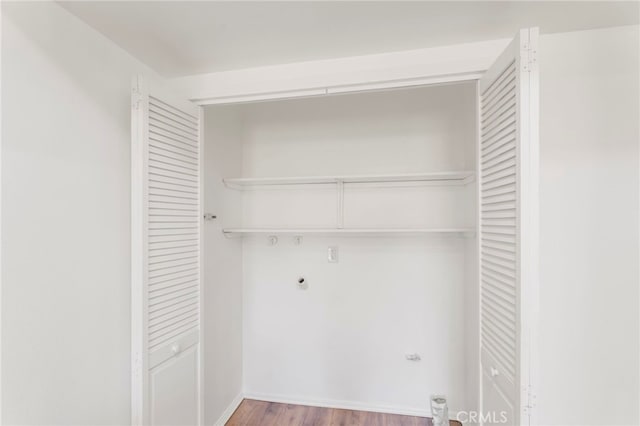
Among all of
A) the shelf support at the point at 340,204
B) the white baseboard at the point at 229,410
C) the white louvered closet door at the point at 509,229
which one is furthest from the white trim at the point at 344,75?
the white baseboard at the point at 229,410

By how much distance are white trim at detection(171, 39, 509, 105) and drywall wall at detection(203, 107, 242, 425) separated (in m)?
0.49

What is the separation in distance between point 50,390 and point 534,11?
251 centimetres

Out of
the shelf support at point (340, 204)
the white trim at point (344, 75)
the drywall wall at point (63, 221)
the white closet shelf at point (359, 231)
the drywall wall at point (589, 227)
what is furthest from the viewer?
the shelf support at point (340, 204)

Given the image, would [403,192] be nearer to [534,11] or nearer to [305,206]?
[305,206]

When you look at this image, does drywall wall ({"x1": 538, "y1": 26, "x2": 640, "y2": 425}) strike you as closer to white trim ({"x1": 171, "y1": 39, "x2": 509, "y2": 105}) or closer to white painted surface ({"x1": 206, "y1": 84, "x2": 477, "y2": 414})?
white trim ({"x1": 171, "y1": 39, "x2": 509, "y2": 105})

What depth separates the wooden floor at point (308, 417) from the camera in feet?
8.04

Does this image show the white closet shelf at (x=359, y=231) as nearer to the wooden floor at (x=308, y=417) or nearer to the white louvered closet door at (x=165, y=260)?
the white louvered closet door at (x=165, y=260)

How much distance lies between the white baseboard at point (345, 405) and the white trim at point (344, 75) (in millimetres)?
2324

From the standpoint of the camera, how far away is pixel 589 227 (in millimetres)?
1561

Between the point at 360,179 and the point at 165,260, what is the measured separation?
1438 mm

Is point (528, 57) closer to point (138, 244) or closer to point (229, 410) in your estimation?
point (138, 244)

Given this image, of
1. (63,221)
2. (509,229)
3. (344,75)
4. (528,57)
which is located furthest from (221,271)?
(528,57)

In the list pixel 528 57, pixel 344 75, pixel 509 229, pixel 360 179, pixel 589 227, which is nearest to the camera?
pixel 528 57

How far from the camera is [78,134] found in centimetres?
140
